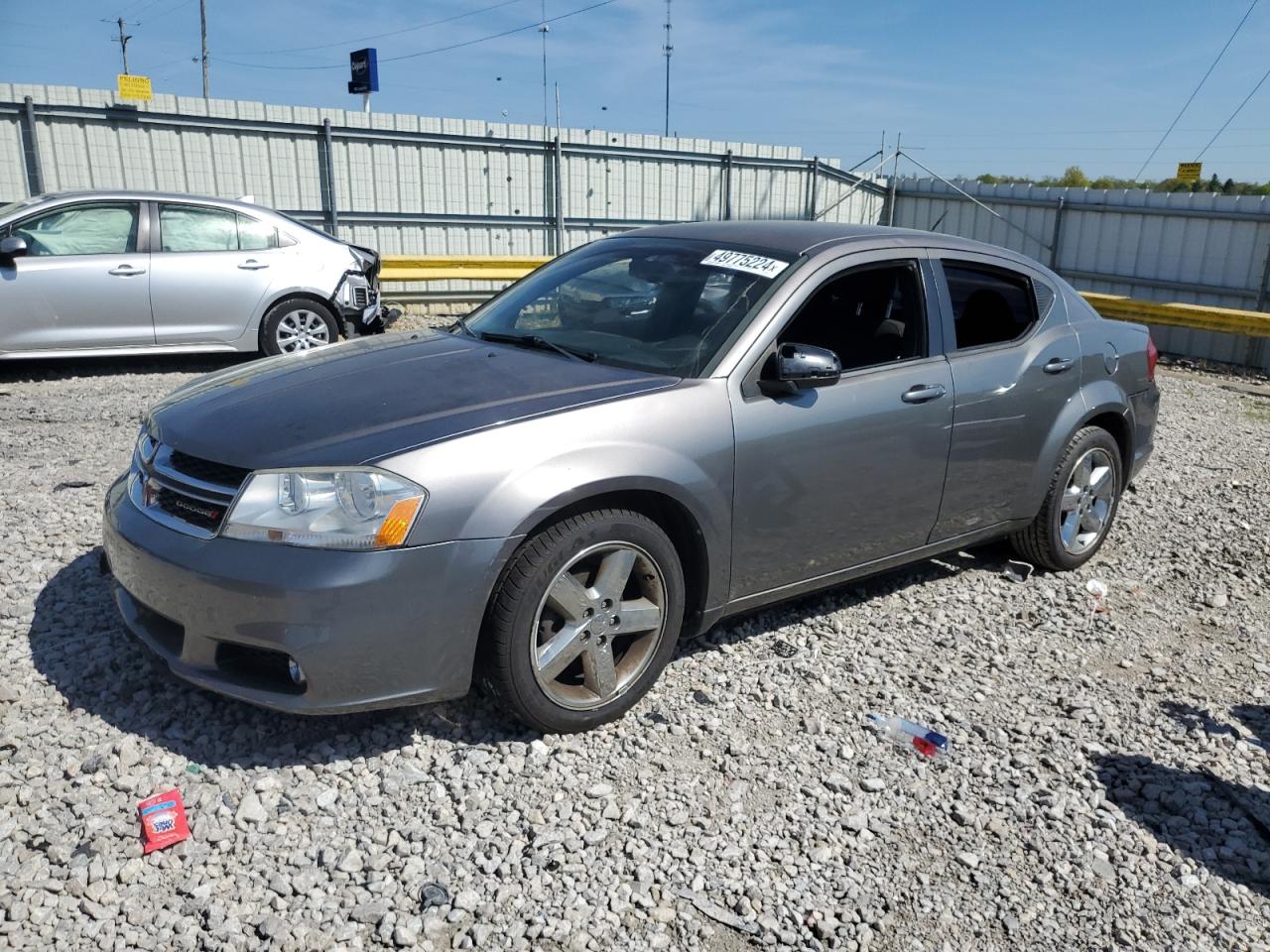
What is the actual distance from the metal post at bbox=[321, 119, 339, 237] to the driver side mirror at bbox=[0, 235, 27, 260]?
631 cm

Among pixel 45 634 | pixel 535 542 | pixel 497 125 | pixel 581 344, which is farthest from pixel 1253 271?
pixel 45 634

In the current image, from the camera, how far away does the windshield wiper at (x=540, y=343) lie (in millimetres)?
4027

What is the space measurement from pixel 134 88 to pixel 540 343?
1135cm

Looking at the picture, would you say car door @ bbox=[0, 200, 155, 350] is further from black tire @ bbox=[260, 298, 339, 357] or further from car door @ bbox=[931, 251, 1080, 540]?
car door @ bbox=[931, 251, 1080, 540]

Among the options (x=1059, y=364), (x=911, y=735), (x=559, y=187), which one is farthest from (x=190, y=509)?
(x=559, y=187)

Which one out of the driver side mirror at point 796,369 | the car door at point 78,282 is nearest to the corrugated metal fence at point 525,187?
the car door at point 78,282

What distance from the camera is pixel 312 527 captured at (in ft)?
10.2

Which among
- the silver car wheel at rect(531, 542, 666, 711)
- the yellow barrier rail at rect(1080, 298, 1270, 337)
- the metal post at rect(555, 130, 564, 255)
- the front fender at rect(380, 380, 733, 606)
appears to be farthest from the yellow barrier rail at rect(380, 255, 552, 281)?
the silver car wheel at rect(531, 542, 666, 711)

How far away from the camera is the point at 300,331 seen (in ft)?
33.1

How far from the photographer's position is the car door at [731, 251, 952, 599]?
3857mm

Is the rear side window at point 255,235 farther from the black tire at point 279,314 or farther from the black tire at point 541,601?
the black tire at point 541,601

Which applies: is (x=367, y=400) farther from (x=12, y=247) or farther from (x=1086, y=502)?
(x=12, y=247)

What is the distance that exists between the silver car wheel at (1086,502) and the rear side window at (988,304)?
81 centimetres

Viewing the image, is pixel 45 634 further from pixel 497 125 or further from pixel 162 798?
pixel 497 125
